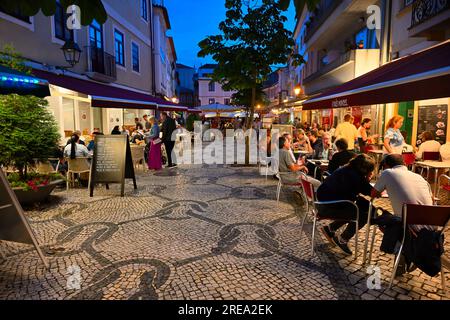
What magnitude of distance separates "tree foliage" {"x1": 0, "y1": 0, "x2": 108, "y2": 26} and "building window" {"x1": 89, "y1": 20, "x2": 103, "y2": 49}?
40.1ft

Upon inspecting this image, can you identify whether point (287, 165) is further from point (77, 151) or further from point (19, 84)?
point (77, 151)

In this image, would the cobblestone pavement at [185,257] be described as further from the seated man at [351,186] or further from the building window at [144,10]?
the building window at [144,10]

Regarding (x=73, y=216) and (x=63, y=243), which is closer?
(x=63, y=243)

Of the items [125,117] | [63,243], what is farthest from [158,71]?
[63,243]

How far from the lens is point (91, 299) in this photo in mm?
3104

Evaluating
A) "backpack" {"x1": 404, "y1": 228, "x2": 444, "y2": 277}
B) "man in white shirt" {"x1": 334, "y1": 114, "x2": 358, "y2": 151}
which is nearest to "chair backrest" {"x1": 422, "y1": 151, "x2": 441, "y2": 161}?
"man in white shirt" {"x1": 334, "y1": 114, "x2": 358, "y2": 151}

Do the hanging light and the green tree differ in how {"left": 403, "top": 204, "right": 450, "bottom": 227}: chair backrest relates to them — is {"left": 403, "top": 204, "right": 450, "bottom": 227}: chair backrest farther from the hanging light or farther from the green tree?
the hanging light

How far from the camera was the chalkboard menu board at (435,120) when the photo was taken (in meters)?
8.59

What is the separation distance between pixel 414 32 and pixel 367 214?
6.70 metres

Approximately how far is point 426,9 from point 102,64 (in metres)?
12.1

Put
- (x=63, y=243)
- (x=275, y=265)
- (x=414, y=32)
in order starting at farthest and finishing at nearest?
(x=414, y=32), (x=63, y=243), (x=275, y=265)

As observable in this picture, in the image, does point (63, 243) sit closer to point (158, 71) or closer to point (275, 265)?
point (275, 265)

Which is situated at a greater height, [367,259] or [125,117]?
[125,117]

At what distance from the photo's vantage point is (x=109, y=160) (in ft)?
24.5
